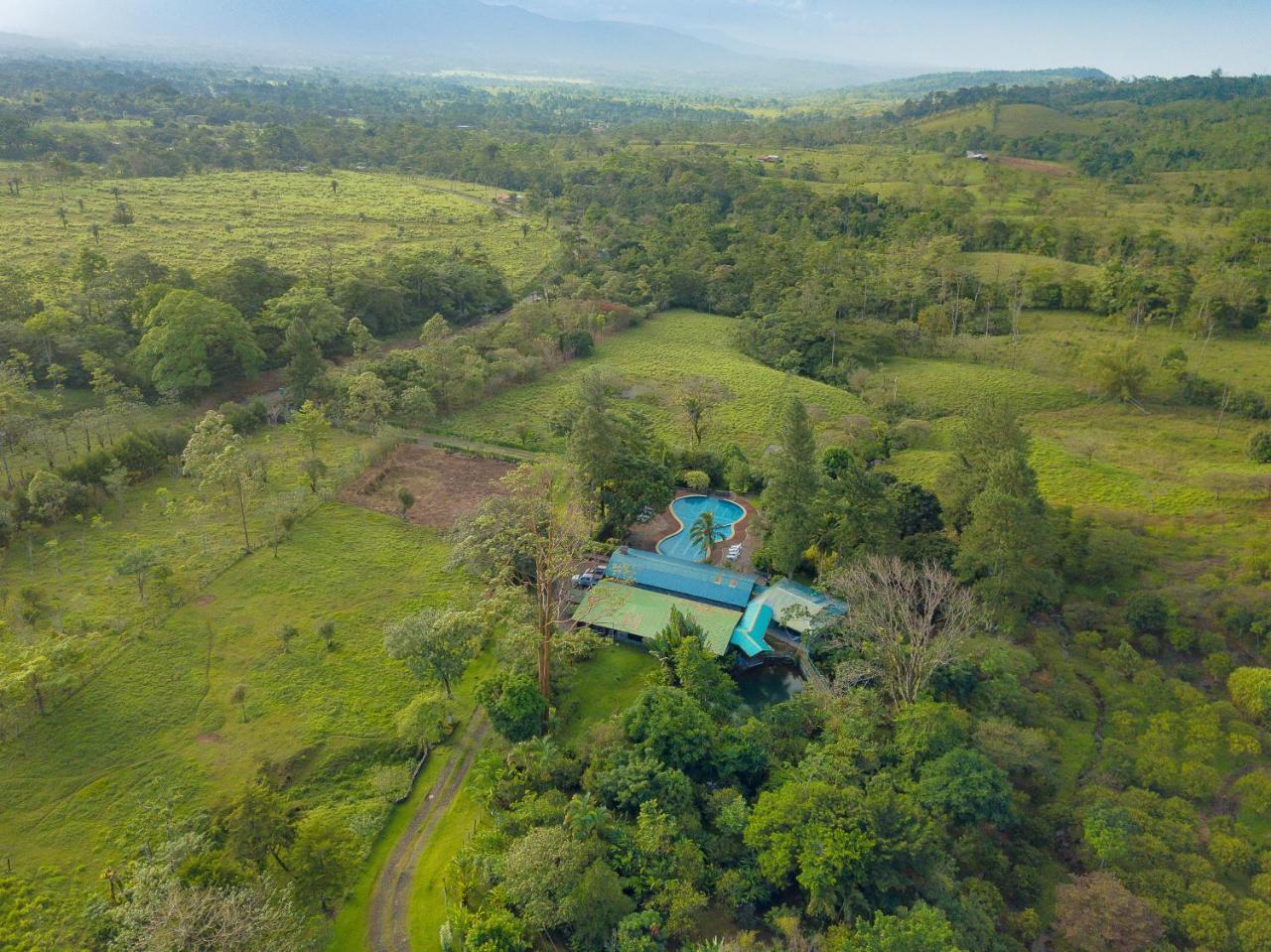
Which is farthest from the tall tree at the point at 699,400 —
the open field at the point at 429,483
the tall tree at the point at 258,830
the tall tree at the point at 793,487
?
the tall tree at the point at 258,830

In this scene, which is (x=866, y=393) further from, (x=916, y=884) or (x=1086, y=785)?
(x=916, y=884)

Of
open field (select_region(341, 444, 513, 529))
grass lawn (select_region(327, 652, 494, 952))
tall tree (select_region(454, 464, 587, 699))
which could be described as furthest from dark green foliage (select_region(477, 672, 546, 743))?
open field (select_region(341, 444, 513, 529))

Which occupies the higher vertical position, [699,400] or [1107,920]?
[1107,920]

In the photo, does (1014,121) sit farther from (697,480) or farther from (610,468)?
(610,468)

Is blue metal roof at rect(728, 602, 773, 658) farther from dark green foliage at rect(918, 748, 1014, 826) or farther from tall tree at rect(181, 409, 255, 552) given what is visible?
tall tree at rect(181, 409, 255, 552)

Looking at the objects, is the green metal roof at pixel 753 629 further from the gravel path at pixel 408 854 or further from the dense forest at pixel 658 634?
the gravel path at pixel 408 854

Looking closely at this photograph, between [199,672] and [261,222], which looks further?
[261,222]

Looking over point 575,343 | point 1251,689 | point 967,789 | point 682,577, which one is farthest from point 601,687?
point 575,343
